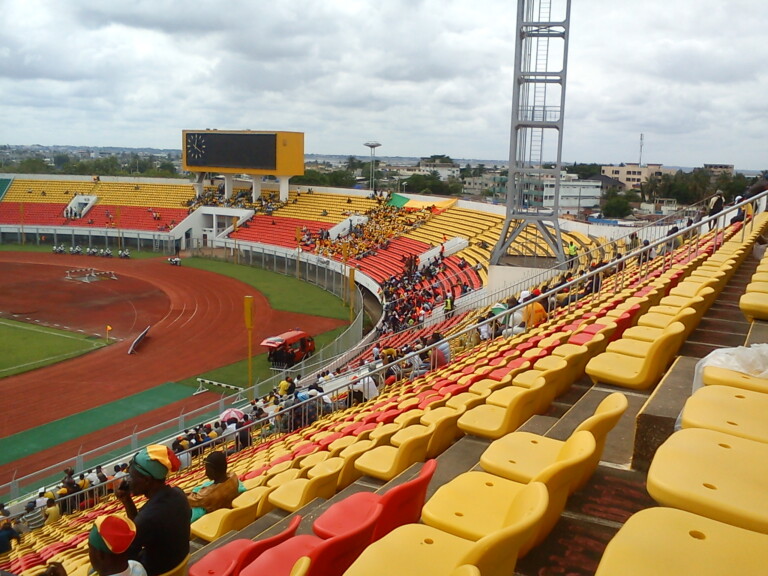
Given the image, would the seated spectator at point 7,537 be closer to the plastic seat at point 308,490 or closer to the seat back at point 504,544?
the plastic seat at point 308,490

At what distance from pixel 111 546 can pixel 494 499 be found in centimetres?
189

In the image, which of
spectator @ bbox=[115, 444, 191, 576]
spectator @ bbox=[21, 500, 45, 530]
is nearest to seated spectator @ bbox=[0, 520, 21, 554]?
spectator @ bbox=[21, 500, 45, 530]

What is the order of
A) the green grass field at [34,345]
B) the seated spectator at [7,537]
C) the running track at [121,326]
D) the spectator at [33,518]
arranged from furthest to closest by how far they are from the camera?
the green grass field at [34,345] → the running track at [121,326] → the spectator at [33,518] → the seated spectator at [7,537]

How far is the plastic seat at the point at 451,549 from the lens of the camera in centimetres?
226

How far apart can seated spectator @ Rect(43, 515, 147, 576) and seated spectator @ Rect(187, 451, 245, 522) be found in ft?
10.0

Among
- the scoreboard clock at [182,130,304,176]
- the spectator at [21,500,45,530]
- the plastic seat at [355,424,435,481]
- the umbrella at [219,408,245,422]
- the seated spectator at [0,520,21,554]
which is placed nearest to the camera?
the plastic seat at [355,424,435,481]

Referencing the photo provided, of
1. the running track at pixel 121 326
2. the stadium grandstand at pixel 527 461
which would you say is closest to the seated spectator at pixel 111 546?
the stadium grandstand at pixel 527 461

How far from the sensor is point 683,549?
1.84 metres

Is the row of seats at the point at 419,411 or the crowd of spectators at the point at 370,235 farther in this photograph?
the crowd of spectators at the point at 370,235

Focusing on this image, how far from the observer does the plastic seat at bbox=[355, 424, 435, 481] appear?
502cm

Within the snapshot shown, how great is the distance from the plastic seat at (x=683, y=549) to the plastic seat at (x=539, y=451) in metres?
1.27

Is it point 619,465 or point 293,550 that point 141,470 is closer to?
point 293,550

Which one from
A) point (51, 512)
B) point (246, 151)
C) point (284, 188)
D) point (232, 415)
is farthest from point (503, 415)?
point (284, 188)

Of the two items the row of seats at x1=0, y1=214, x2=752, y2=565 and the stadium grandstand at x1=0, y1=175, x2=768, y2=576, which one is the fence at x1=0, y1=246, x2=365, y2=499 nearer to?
the stadium grandstand at x1=0, y1=175, x2=768, y2=576
